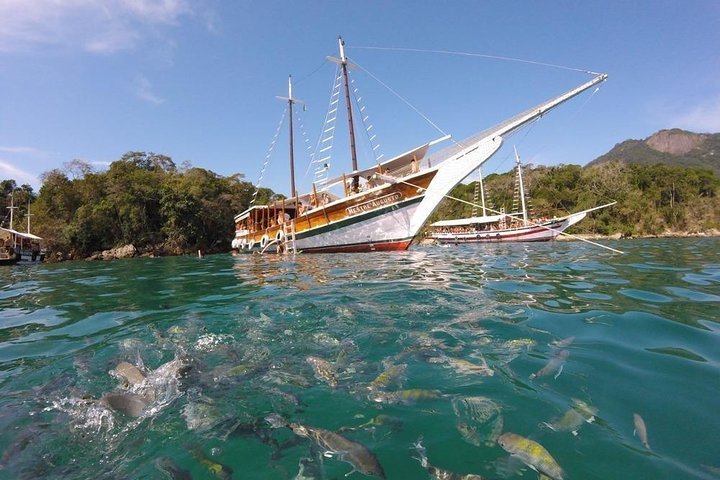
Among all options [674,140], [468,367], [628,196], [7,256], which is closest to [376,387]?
[468,367]

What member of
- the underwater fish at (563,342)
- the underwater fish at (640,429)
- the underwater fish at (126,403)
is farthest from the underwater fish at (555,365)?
the underwater fish at (126,403)

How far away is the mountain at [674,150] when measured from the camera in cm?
11700

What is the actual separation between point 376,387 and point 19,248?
44.9 m

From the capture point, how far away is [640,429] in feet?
7.97

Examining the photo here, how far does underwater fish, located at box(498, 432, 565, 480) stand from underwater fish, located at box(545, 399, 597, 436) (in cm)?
35

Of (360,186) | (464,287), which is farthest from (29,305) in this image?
(360,186)

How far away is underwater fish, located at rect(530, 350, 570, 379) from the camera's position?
330 cm

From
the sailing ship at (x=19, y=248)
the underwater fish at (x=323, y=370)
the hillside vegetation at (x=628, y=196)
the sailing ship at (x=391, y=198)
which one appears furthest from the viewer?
the hillside vegetation at (x=628, y=196)

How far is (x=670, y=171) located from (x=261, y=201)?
2994 inches

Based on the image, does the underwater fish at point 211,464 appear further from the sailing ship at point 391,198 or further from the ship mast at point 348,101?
the ship mast at point 348,101

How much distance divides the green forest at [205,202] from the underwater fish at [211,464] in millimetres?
49033

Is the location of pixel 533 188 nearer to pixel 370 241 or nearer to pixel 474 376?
pixel 370 241

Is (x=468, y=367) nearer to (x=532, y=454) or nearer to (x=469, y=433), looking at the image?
(x=469, y=433)

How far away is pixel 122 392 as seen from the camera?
3221mm
